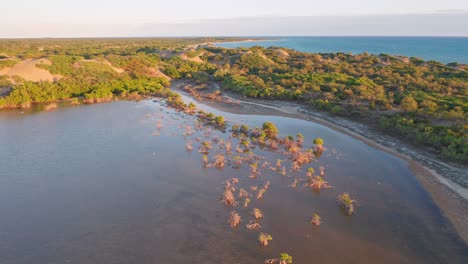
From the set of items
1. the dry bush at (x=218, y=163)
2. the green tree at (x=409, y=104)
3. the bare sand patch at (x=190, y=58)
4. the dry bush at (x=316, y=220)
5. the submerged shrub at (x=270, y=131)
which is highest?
the bare sand patch at (x=190, y=58)

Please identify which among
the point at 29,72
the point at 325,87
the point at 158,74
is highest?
the point at 29,72

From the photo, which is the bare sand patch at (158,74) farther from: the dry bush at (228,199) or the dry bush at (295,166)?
the dry bush at (228,199)

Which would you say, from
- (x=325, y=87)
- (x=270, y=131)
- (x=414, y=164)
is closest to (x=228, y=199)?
(x=270, y=131)

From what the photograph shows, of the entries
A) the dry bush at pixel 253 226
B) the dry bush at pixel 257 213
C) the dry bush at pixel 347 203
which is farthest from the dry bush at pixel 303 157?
the dry bush at pixel 253 226

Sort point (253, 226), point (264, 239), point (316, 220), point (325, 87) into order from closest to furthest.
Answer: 1. point (264, 239)
2. point (253, 226)
3. point (316, 220)
4. point (325, 87)

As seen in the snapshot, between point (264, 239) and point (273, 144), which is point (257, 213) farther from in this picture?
point (273, 144)

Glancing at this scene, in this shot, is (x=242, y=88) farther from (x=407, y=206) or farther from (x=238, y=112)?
(x=407, y=206)
